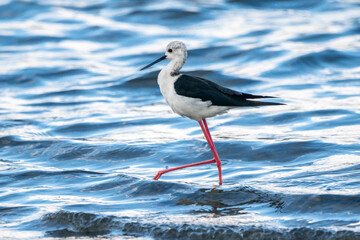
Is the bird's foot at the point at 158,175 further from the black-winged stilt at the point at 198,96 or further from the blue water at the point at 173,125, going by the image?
the black-winged stilt at the point at 198,96

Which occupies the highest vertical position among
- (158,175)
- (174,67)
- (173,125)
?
(174,67)

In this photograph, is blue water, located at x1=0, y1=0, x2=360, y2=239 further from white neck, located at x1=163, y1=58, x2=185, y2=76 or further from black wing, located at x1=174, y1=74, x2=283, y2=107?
white neck, located at x1=163, y1=58, x2=185, y2=76

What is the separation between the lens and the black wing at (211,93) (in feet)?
25.2

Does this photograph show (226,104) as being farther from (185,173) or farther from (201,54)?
(201,54)

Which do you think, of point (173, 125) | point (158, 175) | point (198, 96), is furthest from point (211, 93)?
point (173, 125)

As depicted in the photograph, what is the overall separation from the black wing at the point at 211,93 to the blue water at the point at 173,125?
38.5 inches

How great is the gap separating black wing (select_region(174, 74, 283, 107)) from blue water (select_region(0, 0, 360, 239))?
977 mm

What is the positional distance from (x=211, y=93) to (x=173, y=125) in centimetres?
A: 384

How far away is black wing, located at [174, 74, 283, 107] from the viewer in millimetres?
7688

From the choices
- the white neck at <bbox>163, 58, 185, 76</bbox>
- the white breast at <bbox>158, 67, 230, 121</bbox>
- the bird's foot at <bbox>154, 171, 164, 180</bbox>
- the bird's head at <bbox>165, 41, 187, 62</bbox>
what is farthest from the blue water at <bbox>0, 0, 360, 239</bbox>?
the bird's head at <bbox>165, 41, 187, 62</bbox>

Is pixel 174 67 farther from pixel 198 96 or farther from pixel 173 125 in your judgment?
pixel 173 125

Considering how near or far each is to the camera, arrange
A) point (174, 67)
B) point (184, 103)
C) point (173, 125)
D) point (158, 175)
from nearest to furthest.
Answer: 1. point (184, 103)
2. point (174, 67)
3. point (158, 175)
4. point (173, 125)

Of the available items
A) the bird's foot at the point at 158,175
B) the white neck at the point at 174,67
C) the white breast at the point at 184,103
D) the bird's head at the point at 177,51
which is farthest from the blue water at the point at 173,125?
the bird's head at the point at 177,51

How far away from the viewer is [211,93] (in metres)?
7.74
